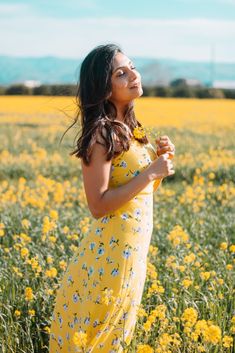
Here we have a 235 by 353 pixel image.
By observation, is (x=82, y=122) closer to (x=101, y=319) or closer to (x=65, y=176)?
(x=101, y=319)

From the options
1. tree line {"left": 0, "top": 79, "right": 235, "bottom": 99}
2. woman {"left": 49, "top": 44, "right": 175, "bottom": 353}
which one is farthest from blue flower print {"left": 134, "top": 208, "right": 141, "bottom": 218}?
tree line {"left": 0, "top": 79, "right": 235, "bottom": 99}

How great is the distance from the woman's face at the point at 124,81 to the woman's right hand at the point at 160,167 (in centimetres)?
34

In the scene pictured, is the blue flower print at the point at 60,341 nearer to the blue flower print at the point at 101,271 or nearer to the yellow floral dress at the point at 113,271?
the yellow floral dress at the point at 113,271

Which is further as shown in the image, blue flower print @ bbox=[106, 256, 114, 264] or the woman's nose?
the woman's nose

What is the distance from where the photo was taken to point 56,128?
2123cm

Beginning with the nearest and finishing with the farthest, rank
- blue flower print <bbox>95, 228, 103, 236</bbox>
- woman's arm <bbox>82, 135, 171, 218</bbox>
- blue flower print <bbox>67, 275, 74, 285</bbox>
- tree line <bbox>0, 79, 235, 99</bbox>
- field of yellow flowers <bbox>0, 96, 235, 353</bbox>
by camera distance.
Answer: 1. woman's arm <bbox>82, 135, 171, 218</bbox>
2. blue flower print <bbox>95, 228, 103, 236</bbox>
3. blue flower print <bbox>67, 275, 74, 285</bbox>
4. field of yellow flowers <bbox>0, 96, 235, 353</bbox>
5. tree line <bbox>0, 79, 235, 99</bbox>

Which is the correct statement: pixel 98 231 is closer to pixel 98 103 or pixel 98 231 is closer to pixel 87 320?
pixel 87 320

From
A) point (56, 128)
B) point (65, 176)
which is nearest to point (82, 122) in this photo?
point (65, 176)

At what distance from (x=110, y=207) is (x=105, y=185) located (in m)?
0.10

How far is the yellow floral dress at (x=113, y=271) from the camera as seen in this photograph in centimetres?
344

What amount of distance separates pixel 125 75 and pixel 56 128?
17780mm

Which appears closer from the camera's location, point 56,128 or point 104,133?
point 104,133

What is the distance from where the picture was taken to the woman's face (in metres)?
3.54

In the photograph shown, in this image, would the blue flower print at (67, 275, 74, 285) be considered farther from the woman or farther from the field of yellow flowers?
the field of yellow flowers
